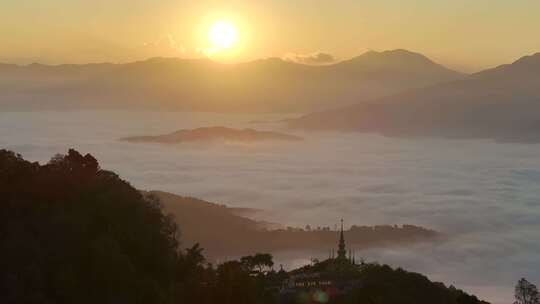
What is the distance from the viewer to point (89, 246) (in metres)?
25.9

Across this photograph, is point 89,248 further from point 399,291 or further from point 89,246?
point 399,291

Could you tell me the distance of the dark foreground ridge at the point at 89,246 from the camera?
2475cm

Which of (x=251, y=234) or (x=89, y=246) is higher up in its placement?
(x=251, y=234)

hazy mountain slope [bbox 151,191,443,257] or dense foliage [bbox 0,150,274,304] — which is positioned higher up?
hazy mountain slope [bbox 151,191,443,257]

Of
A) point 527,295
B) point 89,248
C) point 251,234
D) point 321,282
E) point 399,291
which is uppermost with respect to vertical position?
point 251,234

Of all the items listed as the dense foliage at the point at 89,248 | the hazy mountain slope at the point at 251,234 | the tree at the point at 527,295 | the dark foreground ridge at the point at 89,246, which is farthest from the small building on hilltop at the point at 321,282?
the hazy mountain slope at the point at 251,234

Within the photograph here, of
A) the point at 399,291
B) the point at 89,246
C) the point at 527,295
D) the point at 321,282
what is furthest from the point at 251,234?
the point at 89,246

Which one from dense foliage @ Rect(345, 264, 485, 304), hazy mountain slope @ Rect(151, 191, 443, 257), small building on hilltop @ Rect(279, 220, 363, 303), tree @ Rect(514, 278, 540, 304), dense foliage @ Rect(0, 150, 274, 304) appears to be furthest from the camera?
hazy mountain slope @ Rect(151, 191, 443, 257)

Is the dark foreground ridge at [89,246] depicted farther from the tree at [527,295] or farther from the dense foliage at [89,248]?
the tree at [527,295]

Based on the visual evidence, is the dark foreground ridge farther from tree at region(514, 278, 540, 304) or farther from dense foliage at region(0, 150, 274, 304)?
tree at region(514, 278, 540, 304)

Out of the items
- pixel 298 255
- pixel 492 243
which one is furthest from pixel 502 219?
pixel 298 255

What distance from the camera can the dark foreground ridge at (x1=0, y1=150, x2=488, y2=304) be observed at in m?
24.8

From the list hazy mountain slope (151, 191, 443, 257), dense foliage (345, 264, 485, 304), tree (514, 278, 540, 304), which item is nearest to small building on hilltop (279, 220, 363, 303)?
dense foliage (345, 264, 485, 304)

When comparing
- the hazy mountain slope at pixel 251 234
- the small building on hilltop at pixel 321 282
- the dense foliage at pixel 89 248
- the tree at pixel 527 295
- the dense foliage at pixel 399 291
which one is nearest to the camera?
the dense foliage at pixel 89 248
